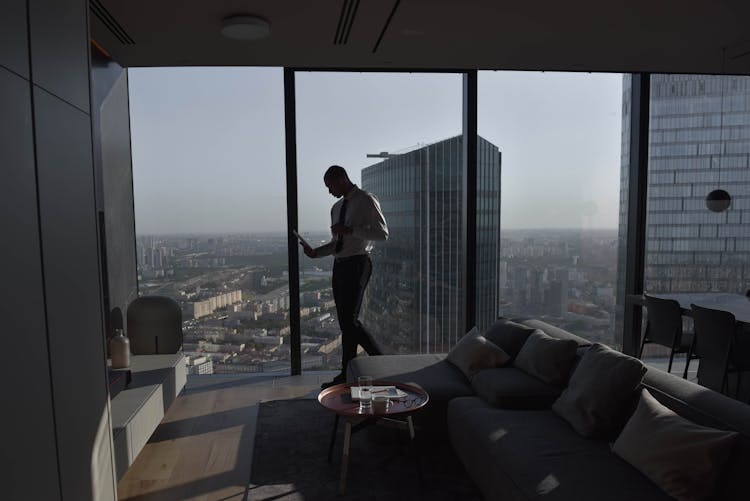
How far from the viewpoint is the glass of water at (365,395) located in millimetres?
2727

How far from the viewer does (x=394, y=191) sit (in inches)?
196

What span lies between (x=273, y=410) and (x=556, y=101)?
367 centimetres

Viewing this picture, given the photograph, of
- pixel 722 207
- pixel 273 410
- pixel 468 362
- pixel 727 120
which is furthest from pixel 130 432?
pixel 727 120

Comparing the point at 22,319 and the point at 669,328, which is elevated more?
the point at 22,319

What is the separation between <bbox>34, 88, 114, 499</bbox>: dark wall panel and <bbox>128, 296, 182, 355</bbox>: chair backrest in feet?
5.61

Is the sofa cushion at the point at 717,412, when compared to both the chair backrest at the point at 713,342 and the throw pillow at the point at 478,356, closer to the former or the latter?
the throw pillow at the point at 478,356

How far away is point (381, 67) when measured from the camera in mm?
4730

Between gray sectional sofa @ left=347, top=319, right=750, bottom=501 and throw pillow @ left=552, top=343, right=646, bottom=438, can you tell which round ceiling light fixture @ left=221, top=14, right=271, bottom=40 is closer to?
gray sectional sofa @ left=347, top=319, right=750, bottom=501

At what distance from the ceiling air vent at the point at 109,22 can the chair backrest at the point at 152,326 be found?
72.2 inches

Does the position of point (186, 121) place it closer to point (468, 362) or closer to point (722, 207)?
point (468, 362)

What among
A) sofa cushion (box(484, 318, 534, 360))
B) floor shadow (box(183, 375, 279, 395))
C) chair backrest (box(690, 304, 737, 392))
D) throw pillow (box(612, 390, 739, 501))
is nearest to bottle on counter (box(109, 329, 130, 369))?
floor shadow (box(183, 375, 279, 395))

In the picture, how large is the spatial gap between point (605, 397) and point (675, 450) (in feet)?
1.74

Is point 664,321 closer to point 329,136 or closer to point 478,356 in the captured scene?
point 478,356

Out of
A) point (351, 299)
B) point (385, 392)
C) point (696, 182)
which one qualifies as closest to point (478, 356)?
point (385, 392)
